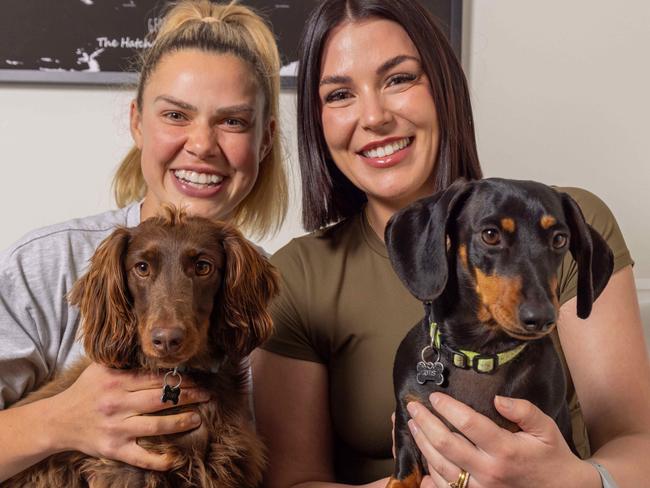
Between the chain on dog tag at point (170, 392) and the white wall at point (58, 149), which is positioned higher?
the white wall at point (58, 149)

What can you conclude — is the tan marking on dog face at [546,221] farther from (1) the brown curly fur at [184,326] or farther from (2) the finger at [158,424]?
(2) the finger at [158,424]

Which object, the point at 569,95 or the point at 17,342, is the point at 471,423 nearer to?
the point at 17,342

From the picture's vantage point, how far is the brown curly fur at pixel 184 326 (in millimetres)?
1299

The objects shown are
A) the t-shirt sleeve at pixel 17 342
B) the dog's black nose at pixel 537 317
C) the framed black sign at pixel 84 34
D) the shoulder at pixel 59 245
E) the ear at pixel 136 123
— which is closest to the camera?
the dog's black nose at pixel 537 317

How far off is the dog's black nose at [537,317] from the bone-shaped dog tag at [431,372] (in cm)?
22

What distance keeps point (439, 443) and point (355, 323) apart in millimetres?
462

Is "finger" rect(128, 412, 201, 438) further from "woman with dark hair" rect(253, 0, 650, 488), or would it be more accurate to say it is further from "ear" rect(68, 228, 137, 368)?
"woman with dark hair" rect(253, 0, 650, 488)

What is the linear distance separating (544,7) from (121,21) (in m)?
1.43

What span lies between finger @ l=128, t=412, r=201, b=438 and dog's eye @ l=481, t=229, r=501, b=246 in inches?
23.6

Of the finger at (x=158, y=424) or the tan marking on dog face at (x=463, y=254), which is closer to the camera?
the tan marking on dog face at (x=463, y=254)

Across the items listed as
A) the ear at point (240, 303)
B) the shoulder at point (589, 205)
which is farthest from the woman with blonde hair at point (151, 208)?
the shoulder at point (589, 205)

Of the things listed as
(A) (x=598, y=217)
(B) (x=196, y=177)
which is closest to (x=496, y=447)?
(A) (x=598, y=217)

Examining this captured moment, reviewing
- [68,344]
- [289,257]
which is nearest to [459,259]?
[289,257]

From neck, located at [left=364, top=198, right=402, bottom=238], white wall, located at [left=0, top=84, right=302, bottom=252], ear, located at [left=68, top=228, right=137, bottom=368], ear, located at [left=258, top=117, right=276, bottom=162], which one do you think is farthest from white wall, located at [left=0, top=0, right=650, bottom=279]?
ear, located at [left=68, top=228, right=137, bottom=368]
